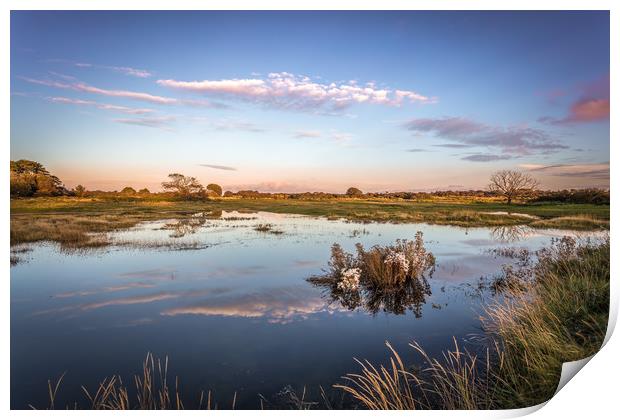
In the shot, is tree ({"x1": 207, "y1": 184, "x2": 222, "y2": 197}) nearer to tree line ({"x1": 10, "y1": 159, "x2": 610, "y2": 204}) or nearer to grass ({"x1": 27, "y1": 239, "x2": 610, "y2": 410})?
tree line ({"x1": 10, "y1": 159, "x2": 610, "y2": 204})

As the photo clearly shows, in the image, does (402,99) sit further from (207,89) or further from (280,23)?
(207,89)

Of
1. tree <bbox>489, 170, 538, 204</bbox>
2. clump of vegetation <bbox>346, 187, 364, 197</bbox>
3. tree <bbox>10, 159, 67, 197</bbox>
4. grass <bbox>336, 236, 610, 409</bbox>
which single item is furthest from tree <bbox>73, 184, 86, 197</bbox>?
tree <bbox>489, 170, 538, 204</bbox>

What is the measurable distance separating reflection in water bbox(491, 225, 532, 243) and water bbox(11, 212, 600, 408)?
1.34 meters

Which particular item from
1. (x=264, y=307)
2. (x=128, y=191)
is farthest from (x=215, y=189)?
(x=264, y=307)

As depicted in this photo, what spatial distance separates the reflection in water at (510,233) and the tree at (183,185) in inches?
312

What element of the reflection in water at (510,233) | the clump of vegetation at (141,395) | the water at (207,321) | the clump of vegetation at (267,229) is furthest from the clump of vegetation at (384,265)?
the clump of vegetation at (267,229)

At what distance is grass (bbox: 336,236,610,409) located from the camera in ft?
10.2

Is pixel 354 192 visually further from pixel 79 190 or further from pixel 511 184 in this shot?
pixel 79 190

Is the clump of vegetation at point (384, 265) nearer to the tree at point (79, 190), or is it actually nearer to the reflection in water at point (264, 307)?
the reflection in water at point (264, 307)

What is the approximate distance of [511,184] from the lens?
22.0 feet

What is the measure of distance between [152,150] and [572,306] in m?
6.09

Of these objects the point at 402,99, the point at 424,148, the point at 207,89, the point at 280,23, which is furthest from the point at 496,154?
the point at 207,89

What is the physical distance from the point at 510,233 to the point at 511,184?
416 cm

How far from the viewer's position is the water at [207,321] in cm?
354
